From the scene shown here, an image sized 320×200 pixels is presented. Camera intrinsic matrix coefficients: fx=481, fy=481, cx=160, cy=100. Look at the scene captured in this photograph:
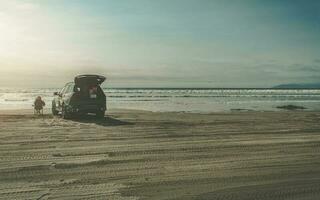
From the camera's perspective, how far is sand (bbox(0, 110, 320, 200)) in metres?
6.28

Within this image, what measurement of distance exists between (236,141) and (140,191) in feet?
20.0

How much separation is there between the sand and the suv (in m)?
7.40

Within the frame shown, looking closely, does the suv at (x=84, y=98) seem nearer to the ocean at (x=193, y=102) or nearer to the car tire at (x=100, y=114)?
the car tire at (x=100, y=114)

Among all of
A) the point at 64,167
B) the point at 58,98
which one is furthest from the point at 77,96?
the point at 64,167

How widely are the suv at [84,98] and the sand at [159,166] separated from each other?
740cm

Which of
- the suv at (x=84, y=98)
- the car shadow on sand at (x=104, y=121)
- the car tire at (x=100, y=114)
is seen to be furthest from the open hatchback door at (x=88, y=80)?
the car shadow on sand at (x=104, y=121)

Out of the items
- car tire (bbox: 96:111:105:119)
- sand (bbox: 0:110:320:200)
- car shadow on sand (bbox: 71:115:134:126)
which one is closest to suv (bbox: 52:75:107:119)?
car tire (bbox: 96:111:105:119)

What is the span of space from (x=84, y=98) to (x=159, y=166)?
13575mm

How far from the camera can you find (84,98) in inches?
841

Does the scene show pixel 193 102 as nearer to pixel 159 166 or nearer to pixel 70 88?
pixel 70 88

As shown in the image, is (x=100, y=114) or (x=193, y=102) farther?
(x=193, y=102)

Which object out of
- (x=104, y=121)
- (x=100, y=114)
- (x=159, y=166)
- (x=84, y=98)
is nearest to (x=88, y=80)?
(x=84, y=98)

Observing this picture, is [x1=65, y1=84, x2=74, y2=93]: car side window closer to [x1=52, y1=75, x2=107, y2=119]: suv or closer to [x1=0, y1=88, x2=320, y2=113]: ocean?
[x1=52, y1=75, x2=107, y2=119]: suv

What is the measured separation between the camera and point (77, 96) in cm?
2127
